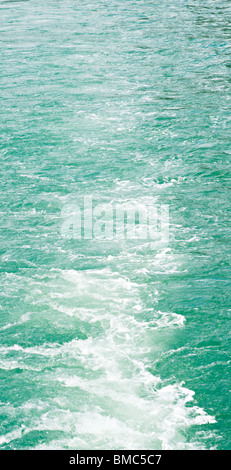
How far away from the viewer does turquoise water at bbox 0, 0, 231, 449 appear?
948 centimetres

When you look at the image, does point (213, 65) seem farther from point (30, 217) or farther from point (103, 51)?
point (30, 217)

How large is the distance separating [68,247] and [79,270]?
113 cm

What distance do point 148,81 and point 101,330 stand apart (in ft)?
53.2

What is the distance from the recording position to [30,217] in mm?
15391

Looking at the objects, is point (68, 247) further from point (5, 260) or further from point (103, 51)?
point (103, 51)

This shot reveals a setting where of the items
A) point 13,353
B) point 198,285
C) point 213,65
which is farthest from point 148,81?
point 13,353

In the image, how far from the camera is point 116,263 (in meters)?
13.3

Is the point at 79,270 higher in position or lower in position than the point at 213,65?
lower

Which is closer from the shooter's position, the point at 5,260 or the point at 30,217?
the point at 5,260

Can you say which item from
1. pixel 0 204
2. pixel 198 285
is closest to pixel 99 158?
pixel 0 204

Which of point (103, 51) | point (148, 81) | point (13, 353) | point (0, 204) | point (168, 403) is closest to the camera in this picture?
point (168, 403)

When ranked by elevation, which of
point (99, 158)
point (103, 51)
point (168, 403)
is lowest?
point (168, 403)

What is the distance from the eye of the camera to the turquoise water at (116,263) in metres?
9.48

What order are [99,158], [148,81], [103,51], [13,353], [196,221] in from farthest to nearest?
1. [103,51]
2. [148,81]
3. [99,158]
4. [196,221]
5. [13,353]
